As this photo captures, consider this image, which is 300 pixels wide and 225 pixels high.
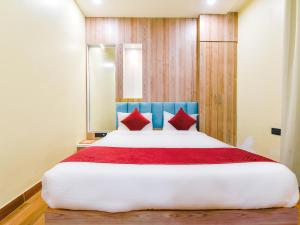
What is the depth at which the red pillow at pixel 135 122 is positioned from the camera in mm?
3502

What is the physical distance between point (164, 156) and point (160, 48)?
2721 millimetres

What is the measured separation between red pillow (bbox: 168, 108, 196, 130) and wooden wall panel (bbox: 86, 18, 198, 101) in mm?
529

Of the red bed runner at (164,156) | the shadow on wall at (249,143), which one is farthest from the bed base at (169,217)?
the shadow on wall at (249,143)

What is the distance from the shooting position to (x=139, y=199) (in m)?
1.40

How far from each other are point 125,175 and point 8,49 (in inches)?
63.4

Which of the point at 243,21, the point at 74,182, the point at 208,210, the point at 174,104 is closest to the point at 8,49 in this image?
the point at 74,182

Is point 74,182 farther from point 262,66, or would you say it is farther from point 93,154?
point 262,66

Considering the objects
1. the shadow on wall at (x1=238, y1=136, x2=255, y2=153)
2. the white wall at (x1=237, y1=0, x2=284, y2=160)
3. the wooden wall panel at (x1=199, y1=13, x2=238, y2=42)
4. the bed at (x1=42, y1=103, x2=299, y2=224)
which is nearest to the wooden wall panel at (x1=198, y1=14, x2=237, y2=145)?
the wooden wall panel at (x1=199, y1=13, x2=238, y2=42)

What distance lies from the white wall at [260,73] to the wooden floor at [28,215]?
Result: 2917 millimetres

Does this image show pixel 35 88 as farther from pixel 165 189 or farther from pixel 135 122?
pixel 165 189

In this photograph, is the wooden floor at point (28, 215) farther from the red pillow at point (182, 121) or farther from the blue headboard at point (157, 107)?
the red pillow at point (182, 121)

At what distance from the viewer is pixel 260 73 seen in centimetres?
317

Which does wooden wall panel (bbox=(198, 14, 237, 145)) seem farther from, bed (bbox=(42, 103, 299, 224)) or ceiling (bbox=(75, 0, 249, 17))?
bed (bbox=(42, 103, 299, 224))

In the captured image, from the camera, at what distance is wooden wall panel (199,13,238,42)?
12.5 ft
